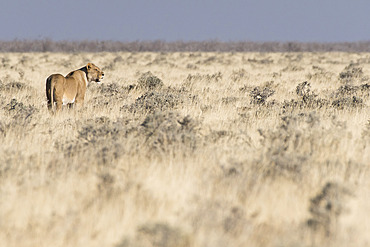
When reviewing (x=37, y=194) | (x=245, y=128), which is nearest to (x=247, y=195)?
(x=37, y=194)

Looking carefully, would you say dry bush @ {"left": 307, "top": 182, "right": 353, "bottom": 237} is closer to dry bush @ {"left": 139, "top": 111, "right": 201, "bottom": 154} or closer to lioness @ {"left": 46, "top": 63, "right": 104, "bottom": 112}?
dry bush @ {"left": 139, "top": 111, "right": 201, "bottom": 154}

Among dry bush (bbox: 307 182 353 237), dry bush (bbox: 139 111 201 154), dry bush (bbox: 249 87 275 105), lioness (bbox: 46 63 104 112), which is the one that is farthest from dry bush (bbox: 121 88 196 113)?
dry bush (bbox: 307 182 353 237)

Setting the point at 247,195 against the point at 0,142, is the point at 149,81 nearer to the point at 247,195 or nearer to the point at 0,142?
the point at 0,142

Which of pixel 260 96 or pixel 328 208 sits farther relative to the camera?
pixel 260 96

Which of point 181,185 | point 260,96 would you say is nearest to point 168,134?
point 181,185

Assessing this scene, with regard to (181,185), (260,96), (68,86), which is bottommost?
(181,185)

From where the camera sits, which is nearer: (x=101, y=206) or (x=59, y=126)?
(x=101, y=206)

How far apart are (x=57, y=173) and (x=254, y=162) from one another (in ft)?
6.76

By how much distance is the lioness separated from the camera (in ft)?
24.8

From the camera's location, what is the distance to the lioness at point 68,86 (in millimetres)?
7574

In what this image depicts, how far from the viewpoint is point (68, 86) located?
7914mm

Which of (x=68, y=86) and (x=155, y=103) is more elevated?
(x=68, y=86)

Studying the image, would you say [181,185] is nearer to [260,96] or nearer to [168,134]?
[168,134]

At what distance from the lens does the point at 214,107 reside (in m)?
8.66
